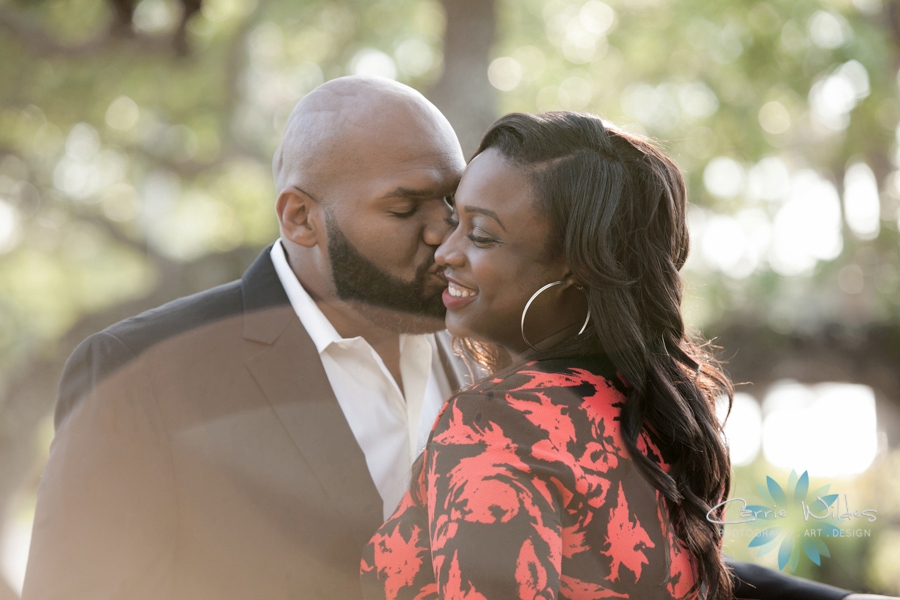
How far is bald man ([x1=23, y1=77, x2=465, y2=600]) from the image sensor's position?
222cm

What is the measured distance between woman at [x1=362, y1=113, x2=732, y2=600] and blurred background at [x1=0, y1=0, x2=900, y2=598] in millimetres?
4940

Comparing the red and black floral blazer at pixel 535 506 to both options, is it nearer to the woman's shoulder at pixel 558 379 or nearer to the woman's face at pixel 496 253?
the woman's shoulder at pixel 558 379

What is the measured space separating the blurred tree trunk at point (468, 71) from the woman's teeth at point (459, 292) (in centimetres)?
517

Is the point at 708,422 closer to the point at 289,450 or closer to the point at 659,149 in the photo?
the point at 659,149

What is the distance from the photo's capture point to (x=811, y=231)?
9.45 meters

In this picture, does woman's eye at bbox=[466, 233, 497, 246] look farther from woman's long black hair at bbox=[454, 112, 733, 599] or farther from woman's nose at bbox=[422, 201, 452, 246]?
woman's nose at bbox=[422, 201, 452, 246]

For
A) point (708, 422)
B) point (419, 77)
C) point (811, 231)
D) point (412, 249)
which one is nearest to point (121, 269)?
point (419, 77)

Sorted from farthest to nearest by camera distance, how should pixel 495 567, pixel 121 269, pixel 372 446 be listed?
1. pixel 121 269
2. pixel 372 446
3. pixel 495 567

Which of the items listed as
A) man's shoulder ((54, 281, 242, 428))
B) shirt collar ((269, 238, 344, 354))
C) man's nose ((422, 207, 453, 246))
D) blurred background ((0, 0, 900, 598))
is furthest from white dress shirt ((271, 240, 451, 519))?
blurred background ((0, 0, 900, 598))

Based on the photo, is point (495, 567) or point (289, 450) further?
point (289, 450)

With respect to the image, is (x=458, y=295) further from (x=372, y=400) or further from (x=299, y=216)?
(x=299, y=216)

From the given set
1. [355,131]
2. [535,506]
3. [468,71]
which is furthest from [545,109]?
[535,506]

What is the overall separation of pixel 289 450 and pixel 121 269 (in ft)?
44.5

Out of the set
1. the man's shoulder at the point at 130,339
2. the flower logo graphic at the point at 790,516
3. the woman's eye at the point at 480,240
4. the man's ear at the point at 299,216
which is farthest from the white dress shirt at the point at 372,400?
the flower logo graphic at the point at 790,516
